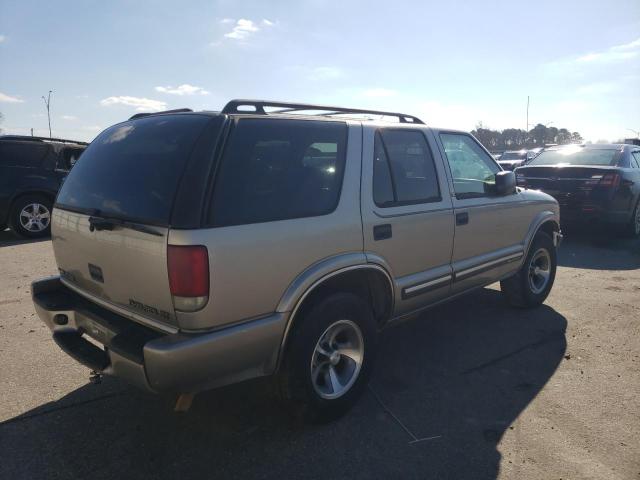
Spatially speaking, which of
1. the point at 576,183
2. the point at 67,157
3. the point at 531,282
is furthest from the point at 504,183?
the point at 67,157

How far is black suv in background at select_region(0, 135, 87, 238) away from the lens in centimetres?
842

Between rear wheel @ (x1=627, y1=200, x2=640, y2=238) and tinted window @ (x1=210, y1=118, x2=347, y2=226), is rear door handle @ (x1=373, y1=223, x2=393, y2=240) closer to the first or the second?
tinted window @ (x1=210, y1=118, x2=347, y2=226)

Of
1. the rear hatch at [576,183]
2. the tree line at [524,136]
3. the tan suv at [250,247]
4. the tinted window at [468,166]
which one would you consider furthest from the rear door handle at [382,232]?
the tree line at [524,136]

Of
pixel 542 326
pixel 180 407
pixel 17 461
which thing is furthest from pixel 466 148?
pixel 17 461

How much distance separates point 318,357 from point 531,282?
121 inches

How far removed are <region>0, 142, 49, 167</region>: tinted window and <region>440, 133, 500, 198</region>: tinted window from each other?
805cm

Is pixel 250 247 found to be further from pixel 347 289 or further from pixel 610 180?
pixel 610 180

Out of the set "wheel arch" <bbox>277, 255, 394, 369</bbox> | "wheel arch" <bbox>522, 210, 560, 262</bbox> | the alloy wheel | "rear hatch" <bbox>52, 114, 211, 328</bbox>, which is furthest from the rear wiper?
"wheel arch" <bbox>522, 210, 560, 262</bbox>

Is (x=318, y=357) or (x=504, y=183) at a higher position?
(x=504, y=183)

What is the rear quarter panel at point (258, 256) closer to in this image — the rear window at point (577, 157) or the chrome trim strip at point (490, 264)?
the chrome trim strip at point (490, 264)

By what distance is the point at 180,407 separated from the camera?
2.66m

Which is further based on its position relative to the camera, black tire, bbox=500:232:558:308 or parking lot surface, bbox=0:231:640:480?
black tire, bbox=500:232:558:308

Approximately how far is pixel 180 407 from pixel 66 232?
4.24 feet

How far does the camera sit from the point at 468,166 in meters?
4.12
